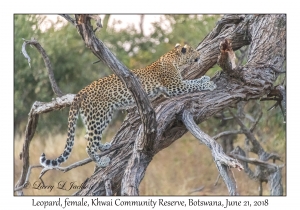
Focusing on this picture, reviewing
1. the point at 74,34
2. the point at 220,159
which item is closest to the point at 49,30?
the point at 74,34

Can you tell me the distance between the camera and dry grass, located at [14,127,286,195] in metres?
9.65

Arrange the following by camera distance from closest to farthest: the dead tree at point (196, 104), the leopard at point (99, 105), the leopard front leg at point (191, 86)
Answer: the dead tree at point (196, 104), the leopard at point (99, 105), the leopard front leg at point (191, 86)

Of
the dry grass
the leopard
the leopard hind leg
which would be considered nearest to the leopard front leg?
the leopard

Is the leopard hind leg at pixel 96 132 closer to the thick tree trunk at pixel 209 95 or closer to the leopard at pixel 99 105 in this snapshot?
the leopard at pixel 99 105

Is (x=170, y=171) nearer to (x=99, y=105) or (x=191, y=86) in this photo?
(x=191, y=86)

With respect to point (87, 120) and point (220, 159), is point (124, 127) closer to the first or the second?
point (87, 120)

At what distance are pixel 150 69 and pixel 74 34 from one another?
23.8 ft

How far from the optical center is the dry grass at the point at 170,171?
31.7 feet

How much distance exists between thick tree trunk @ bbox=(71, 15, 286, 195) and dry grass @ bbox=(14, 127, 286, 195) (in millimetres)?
3544

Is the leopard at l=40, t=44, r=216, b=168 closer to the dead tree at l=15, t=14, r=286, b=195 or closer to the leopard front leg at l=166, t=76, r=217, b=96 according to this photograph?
the leopard front leg at l=166, t=76, r=217, b=96

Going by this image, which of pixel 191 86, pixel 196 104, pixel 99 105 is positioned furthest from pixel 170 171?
pixel 99 105

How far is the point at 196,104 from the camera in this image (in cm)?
567

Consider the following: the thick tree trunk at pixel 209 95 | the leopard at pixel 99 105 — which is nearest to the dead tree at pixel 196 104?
the thick tree trunk at pixel 209 95

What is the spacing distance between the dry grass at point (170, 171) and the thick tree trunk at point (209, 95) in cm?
354
